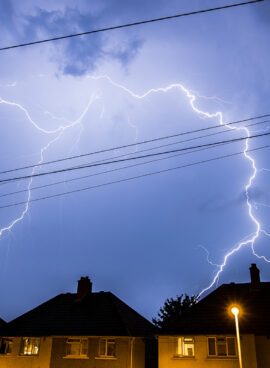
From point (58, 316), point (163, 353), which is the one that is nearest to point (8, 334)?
point (58, 316)

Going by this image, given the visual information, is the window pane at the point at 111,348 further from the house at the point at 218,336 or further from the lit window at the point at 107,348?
the house at the point at 218,336

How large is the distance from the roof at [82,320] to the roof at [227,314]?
3499 mm

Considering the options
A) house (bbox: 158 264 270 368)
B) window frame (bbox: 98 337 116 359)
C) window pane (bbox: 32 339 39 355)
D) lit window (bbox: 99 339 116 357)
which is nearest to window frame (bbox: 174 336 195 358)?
house (bbox: 158 264 270 368)

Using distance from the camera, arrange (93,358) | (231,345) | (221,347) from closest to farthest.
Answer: (231,345) → (221,347) → (93,358)

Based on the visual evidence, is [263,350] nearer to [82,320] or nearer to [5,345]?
[82,320]

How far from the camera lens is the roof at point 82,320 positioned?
21.2 metres

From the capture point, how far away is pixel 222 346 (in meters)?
18.5

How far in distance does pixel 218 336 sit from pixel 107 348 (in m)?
6.75

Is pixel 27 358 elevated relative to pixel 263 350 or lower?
lower

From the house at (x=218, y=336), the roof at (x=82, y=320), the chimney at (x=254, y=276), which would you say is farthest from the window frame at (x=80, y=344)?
the chimney at (x=254, y=276)

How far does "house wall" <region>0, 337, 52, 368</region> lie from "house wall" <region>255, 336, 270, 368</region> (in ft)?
40.3

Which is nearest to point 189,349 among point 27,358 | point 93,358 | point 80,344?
point 93,358

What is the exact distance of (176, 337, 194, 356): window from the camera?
19.0 meters

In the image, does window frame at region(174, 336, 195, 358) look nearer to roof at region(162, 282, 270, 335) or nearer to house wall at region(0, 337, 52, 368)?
roof at region(162, 282, 270, 335)
